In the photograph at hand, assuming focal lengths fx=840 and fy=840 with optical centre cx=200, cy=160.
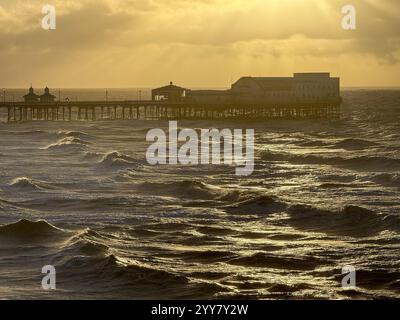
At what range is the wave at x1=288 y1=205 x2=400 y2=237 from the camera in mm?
32344

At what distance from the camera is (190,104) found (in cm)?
11850

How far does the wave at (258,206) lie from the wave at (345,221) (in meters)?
1.07

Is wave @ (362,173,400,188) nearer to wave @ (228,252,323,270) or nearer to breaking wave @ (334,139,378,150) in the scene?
wave @ (228,252,323,270)

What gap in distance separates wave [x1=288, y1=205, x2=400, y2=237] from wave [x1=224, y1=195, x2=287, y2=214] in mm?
1071

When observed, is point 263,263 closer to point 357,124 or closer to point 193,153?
point 193,153

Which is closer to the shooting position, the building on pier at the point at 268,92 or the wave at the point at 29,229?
the wave at the point at 29,229

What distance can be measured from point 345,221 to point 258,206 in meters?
5.49

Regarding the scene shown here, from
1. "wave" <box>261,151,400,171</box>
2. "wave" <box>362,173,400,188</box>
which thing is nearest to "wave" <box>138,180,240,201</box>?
"wave" <box>362,173,400,188</box>

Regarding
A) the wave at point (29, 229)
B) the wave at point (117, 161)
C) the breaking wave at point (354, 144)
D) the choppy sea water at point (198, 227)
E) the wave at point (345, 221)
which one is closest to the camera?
the choppy sea water at point (198, 227)

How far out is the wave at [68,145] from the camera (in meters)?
74.0

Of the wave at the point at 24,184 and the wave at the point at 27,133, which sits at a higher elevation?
the wave at the point at 27,133

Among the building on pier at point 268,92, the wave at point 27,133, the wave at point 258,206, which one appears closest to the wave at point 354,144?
the wave at point 27,133

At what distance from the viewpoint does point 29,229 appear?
104 ft

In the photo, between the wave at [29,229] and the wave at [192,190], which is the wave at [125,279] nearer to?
the wave at [29,229]
